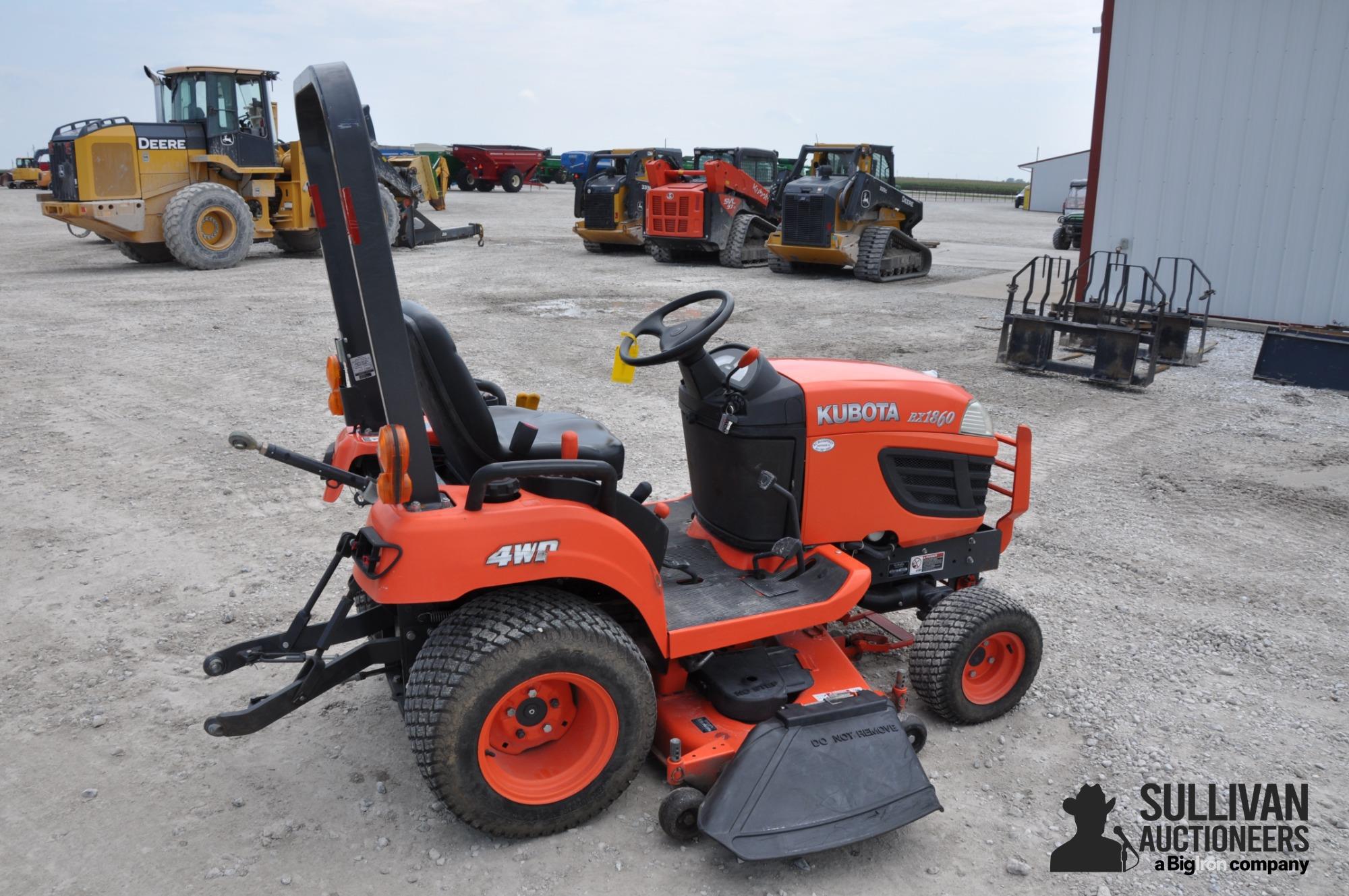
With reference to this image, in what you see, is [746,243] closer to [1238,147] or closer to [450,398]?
[1238,147]

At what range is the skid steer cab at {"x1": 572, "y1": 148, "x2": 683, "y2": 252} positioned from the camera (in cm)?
1786

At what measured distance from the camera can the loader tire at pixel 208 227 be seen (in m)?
14.2

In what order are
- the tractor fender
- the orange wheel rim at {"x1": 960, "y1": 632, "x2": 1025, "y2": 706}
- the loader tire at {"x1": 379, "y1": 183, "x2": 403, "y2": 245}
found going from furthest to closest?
the loader tire at {"x1": 379, "y1": 183, "x2": 403, "y2": 245} < the orange wheel rim at {"x1": 960, "y1": 632, "x2": 1025, "y2": 706} < the tractor fender

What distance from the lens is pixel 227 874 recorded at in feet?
8.94

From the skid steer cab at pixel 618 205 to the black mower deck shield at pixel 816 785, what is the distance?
15363mm

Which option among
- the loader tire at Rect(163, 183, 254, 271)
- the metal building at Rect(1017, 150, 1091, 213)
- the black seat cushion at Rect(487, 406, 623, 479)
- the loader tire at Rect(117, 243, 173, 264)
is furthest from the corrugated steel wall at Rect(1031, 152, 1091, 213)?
the black seat cushion at Rect(487, 406, 623, 479)

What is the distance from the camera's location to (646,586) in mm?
2967

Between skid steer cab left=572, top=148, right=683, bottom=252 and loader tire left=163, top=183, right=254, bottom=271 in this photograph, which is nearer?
loader tire left=163, top=183, right=254, bottom=271

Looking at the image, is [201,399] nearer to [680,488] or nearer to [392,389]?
[680,488]

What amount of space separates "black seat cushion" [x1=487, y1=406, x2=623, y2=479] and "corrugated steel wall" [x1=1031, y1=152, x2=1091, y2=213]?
42095mm

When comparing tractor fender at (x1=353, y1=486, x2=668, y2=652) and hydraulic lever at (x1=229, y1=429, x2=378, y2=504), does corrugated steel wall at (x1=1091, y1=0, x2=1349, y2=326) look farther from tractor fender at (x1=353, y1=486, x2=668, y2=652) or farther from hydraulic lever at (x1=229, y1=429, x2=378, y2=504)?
hydraulic lever at (x1=229, y1=429, x2=378, y2=504)

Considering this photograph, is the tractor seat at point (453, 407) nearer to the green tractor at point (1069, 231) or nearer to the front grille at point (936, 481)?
the front grille at point (936, 481)

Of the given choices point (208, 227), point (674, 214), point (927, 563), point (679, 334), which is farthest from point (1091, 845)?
point (208, 227)

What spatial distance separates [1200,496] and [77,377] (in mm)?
8034
